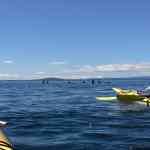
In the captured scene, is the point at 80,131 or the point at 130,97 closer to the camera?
the point at 80,131

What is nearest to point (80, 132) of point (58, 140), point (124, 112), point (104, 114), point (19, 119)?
point (58, 140)

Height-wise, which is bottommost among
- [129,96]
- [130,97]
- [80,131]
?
[80,131]

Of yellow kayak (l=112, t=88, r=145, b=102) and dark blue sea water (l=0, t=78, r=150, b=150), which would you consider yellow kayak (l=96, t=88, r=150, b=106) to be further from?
dark blue sea water (l=0, t=78, r=150, b=150)

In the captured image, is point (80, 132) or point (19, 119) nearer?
point (80, 132)

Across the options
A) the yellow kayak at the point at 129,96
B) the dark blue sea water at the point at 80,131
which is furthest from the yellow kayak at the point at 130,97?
the dark blue sea water at the point at 80,131

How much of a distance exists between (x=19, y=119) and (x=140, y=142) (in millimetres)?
15111

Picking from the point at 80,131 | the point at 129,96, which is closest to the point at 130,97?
the point at 129,96

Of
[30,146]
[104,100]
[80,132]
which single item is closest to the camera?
[30,146]

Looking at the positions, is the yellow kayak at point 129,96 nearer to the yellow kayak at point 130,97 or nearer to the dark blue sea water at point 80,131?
the yellow kayak at point 130,97

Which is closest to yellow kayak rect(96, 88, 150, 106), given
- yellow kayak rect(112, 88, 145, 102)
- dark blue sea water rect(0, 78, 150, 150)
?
yellow kayak rect(112, 88, 145, 102)

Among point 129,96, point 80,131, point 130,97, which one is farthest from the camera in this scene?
point 129,96

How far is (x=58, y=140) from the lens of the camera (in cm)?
2492

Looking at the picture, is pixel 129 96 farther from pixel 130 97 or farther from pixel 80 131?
pixel 80 131

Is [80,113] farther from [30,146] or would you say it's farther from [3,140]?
[3,140]
